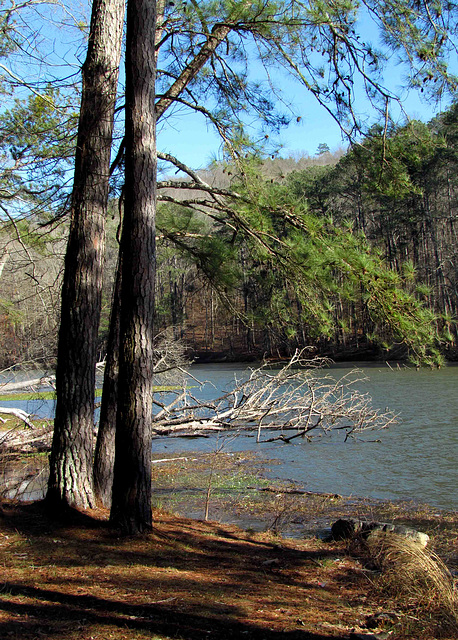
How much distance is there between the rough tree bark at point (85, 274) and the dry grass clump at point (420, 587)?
8.88 feet

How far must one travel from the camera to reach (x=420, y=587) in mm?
3703

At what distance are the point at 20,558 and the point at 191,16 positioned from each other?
610 centimetres

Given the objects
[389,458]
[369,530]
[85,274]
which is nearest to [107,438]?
[85,274]

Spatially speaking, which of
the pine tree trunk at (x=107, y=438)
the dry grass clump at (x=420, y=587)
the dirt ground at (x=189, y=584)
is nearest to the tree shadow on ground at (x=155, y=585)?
the dirt ground at (x=189, y=584)

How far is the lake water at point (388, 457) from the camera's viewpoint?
28.7 feet

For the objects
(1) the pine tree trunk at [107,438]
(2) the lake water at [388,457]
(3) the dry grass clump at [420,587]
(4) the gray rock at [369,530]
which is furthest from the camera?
(2) the lake water at [388,457]

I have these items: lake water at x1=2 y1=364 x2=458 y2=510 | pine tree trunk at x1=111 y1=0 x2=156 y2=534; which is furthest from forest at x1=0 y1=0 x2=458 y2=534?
lake water at x1=2 y1=364 x2=458 y2=510

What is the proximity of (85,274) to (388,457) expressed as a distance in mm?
7979

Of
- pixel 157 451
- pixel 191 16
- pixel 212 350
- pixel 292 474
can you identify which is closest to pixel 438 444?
pixel 292 474

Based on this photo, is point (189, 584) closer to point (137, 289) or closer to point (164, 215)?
point (137, 289)

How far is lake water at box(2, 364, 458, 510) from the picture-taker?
876cm

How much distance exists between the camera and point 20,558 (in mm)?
3805

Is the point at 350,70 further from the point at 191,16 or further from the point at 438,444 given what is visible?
the point at 438,444

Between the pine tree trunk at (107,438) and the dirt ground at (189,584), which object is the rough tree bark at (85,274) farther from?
the pine tree trunk at (107,438)
